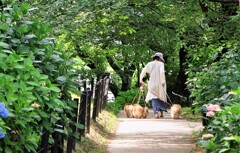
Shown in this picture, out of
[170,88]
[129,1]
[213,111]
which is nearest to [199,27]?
[129,1]

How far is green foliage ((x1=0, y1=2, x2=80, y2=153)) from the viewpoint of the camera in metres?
4.59

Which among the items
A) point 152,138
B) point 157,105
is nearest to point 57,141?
point 152,138

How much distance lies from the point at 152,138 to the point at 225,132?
20.9 feet

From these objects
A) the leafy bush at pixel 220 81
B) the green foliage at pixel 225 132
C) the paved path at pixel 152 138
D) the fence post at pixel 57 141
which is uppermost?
the leafy bush at pixel 220 81

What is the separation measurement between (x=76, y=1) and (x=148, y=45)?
8.09 metres

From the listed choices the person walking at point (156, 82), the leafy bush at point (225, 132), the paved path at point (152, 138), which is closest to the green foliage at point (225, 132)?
the leafy bush at point (225, 132)

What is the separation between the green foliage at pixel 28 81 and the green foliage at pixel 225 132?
147 cm

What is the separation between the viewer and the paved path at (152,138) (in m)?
9.45

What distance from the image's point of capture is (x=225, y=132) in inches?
177

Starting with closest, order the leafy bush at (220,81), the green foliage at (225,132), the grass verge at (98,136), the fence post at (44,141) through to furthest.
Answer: the green foliage at (225,132) < the fence post at (44,141) < the leafy bush at (220,81) < the grass verge at (98,136)

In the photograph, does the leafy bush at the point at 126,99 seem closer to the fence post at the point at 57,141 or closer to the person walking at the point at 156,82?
the person walking at the point at 156,82

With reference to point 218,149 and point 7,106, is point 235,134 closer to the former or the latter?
point 218,149

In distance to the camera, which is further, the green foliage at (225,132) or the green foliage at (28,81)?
the green foliage at (28,81)

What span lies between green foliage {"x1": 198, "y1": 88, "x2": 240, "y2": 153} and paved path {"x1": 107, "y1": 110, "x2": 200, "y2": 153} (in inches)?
180
